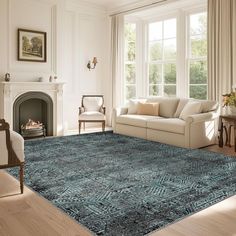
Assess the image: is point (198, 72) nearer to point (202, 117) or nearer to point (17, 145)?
point (202, 117)

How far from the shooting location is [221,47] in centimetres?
550

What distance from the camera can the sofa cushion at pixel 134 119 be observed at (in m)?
5.77

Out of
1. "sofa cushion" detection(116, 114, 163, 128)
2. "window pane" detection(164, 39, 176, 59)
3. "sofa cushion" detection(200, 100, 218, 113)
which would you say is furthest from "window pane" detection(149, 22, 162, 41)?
"sofa cushion" detection(200, 100, 218, 113)

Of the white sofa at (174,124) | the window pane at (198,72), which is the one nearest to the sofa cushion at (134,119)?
the white sofa at (174,124)

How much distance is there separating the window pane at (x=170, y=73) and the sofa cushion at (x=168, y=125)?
2.06 meters

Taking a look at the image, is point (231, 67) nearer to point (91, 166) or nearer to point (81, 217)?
point (91, 166)

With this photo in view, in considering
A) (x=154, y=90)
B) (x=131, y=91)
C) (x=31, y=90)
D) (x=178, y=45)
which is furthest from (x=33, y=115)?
(x=178, y=45)

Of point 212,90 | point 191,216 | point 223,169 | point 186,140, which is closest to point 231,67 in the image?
point 212,90

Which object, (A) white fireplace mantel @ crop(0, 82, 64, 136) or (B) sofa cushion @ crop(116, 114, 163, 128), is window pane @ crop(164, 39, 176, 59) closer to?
(B) sofa cushion @ crop(116, 114, 163, 128)

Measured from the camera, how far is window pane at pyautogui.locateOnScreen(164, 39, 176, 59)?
23.5 feet

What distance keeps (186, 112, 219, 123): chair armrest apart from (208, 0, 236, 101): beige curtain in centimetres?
45

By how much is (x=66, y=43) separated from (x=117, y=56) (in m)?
1.37

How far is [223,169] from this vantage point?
374cm

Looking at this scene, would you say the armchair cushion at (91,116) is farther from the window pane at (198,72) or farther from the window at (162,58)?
the window pane at (198,72)
